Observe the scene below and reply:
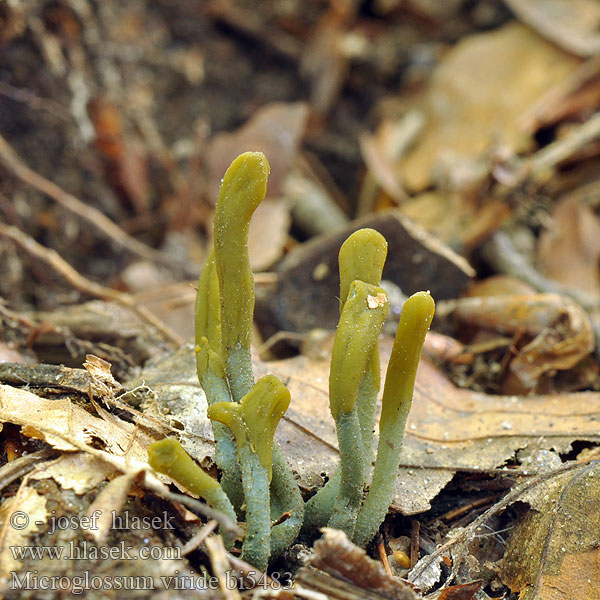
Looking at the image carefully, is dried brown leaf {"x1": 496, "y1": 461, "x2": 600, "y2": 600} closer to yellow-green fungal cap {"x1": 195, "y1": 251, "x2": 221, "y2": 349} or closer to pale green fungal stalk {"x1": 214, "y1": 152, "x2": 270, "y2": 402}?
pale green fungal stalk {"x1": 214, "y1": 152, "x2": 270, "y2": 402}

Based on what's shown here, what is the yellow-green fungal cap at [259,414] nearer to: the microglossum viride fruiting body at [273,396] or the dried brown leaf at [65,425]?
the microglossum viride fruiting body at [273,396]

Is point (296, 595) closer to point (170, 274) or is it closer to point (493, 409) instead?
point (493, 409)

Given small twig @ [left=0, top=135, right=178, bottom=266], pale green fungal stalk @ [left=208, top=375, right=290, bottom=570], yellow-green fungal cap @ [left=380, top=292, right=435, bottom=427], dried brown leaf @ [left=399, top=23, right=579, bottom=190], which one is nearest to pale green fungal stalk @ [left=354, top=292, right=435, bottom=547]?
yellow-green fungal cap @ [left=380, top=292, right=435, bottom=427]

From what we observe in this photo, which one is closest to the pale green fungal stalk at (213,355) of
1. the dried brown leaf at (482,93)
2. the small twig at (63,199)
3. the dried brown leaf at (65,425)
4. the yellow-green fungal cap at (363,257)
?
the dried brown leaf at (65,425)

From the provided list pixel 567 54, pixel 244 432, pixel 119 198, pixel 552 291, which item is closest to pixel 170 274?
pixel 119 198

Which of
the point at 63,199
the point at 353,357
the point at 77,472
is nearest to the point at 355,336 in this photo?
the point at 353,357

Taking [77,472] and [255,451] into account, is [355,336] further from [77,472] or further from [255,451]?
[77,472]
